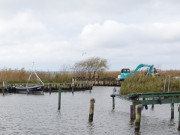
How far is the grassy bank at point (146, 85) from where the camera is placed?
136ft

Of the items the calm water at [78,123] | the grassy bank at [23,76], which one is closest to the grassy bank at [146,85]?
the calm water at [78,123]

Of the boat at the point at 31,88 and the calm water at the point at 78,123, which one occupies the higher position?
the boat at the point at 31,88

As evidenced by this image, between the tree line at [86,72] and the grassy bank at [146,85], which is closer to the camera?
the grassy bank at [146,85]

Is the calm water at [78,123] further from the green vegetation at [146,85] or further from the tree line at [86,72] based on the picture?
the tree line at [86,72]

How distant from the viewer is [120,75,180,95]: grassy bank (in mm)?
41375

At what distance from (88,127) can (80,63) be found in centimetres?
9103

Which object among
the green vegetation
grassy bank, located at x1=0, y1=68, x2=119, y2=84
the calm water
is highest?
grassy bank, located at x1=0, y1=68, x2=119, y2=84

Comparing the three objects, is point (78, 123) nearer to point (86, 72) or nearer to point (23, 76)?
point (23, 76)

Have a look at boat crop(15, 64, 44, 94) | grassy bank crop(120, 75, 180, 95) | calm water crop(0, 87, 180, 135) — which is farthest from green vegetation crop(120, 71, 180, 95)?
boat crop(15, 64, 44, 94)

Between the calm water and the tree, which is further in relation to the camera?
the tree

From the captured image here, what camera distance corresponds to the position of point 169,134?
79.0 ft

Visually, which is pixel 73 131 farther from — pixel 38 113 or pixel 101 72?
pixel 101 72

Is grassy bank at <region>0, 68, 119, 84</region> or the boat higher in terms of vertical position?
grassy bank at <region>0, 68, 119, 84</region>

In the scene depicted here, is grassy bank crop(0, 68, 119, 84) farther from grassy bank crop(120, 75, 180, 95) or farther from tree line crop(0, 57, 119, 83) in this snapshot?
grassy bank crop(120, 75, 180, 95)
